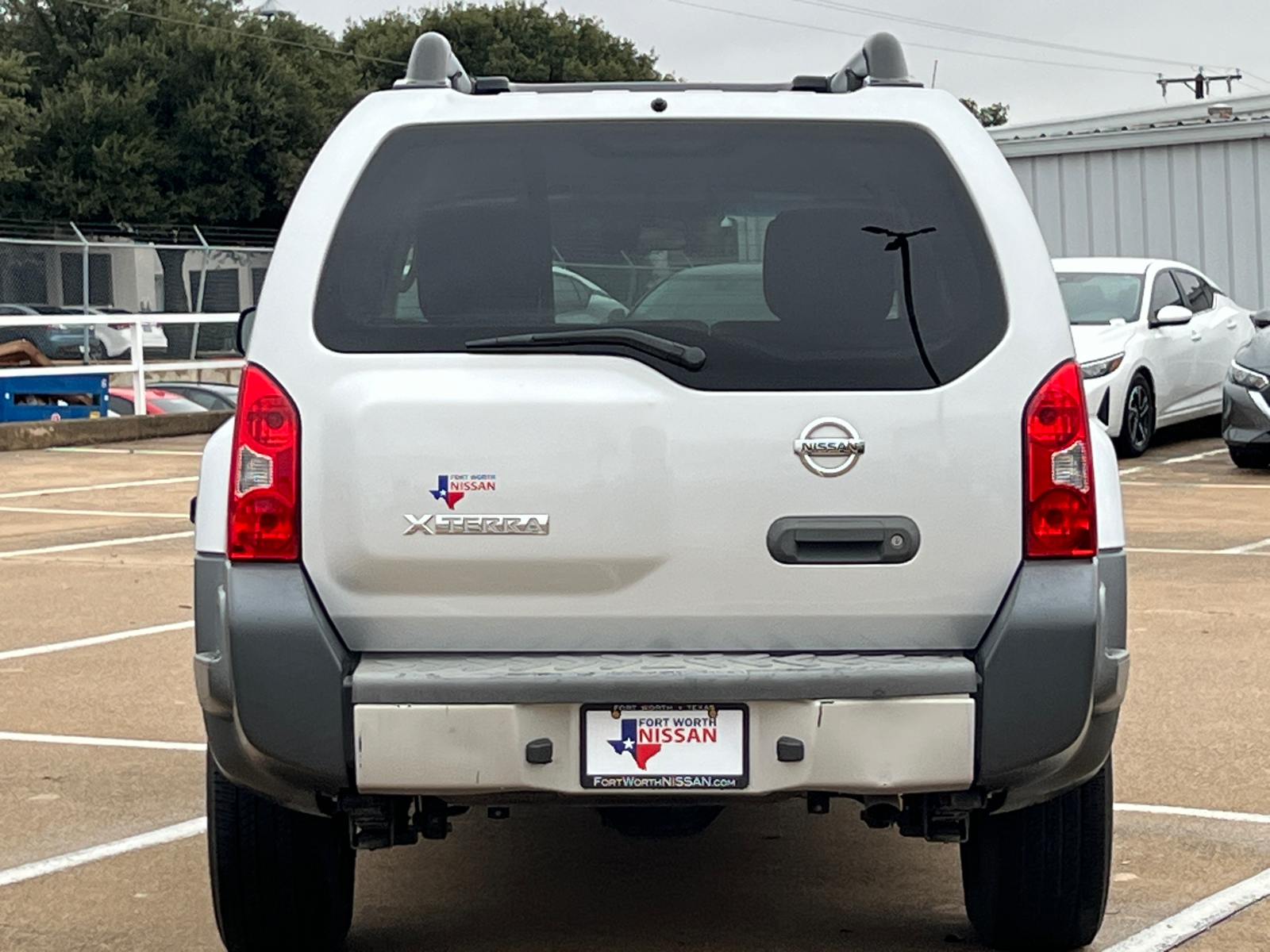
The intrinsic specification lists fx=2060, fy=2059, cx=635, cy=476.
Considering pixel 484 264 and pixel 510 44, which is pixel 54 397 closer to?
pixel 484 264

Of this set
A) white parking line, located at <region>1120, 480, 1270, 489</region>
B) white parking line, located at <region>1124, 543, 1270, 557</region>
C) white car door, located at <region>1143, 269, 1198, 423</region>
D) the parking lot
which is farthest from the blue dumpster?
white parking line, located at <region>1124, 543, 1270, 557</region>

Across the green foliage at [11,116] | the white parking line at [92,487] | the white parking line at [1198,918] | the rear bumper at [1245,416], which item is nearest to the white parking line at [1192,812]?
the white parking line at [1198,918]

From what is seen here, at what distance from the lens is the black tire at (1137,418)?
16.4 m

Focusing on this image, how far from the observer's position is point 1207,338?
17844 mm

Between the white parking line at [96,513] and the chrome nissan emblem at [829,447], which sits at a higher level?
the chrome nissan emblem at [829,447]

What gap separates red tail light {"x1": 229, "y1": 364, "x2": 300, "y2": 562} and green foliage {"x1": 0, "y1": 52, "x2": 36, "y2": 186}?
4565 cm

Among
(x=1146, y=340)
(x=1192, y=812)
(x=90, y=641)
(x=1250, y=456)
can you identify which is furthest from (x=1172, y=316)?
(x=1192, y=812)

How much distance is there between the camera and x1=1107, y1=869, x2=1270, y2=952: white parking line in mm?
4441

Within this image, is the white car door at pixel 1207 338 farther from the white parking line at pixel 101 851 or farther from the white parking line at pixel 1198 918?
the white parking line at pixel 101 851

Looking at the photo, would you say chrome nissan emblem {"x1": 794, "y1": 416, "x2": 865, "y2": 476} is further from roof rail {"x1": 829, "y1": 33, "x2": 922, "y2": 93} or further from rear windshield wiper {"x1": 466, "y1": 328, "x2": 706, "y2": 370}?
roof rail {"x1": 829, "y1": 33, "x2": 922, "y2": 93}

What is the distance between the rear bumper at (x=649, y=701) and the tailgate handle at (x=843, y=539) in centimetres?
19

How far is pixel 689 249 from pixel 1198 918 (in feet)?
6.35

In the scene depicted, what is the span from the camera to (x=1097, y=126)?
2544cm

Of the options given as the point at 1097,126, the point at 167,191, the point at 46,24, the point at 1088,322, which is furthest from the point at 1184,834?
the point at 46,24
